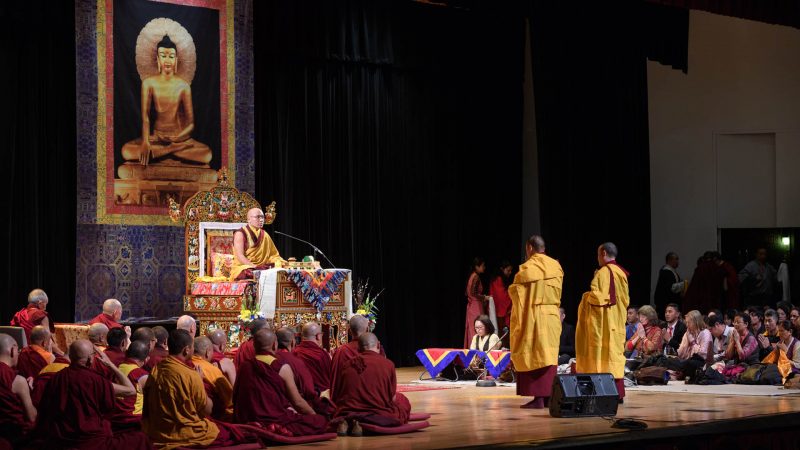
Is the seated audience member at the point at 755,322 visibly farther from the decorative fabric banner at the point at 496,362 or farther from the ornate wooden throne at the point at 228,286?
the ornate wooden throne at the point at 228,286

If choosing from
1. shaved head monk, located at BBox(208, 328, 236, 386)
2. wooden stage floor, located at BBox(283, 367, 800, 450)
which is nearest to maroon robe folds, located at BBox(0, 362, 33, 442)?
shaved head monk, located at BBox(208, 328, 236, 386)

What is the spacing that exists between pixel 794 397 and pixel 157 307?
6.33 metres

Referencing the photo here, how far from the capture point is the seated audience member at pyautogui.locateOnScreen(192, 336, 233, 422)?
725cm

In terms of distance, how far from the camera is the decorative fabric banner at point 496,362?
37.7 ft

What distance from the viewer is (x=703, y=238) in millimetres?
15484

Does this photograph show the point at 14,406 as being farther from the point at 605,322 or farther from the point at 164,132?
the point at 164,132

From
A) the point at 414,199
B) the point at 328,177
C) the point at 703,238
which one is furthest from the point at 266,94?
the point at 703,238

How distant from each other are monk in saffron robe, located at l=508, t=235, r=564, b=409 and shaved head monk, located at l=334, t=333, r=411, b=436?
1.56 metres

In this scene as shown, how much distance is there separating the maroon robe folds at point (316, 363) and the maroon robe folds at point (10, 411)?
2135 millimetres

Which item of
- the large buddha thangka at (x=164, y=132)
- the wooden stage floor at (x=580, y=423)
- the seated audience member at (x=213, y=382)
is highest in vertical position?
the large buddha thangka at (x=164, y=132)

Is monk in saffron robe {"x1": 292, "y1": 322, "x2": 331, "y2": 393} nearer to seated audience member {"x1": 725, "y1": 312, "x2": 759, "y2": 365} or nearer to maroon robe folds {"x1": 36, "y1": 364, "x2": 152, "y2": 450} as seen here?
maroon robe folds {"x1": 36, "y1": 364, "x2": 152, "y2": 450}

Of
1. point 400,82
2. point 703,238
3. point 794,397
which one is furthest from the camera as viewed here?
point 703,238

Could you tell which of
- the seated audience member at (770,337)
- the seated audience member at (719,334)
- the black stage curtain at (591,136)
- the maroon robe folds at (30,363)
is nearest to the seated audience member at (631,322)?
the seated audience member at (719,334)

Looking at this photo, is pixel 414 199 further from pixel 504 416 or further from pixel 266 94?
pixel 504 416
